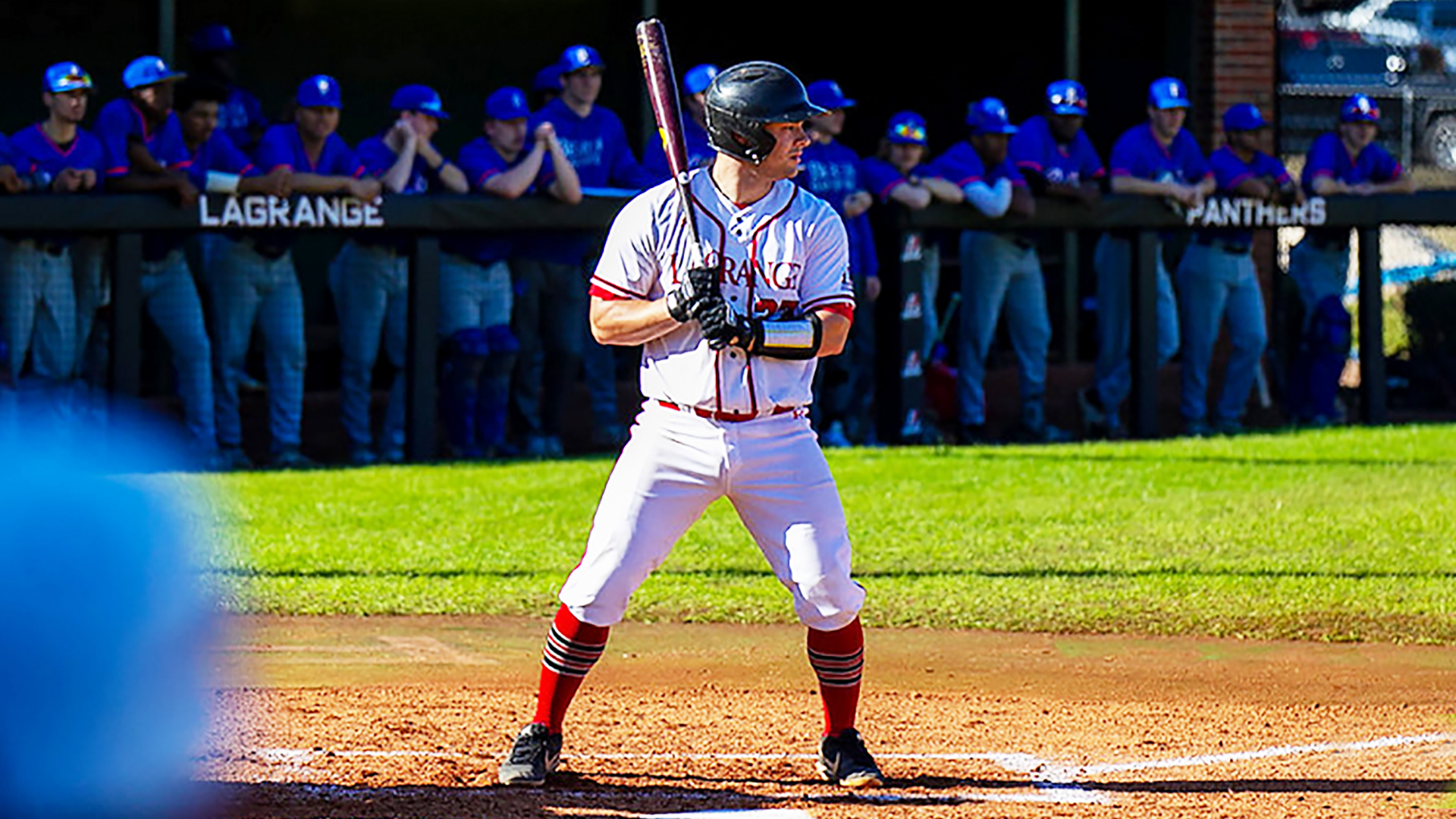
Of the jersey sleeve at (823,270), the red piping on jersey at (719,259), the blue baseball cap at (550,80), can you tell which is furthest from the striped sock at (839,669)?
the blue baseball cap at (550,80)

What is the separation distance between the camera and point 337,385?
43.4 ft

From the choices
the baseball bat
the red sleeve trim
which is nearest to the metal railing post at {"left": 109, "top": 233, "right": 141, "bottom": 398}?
the baseball bat

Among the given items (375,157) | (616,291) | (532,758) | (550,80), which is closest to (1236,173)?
(550,80)

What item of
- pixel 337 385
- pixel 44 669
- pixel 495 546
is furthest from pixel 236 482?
pixel 44 669

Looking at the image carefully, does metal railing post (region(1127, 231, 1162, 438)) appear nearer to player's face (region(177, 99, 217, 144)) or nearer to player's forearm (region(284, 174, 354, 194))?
player's forearm (region(284, 174, 354, 194))

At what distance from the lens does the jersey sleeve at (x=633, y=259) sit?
5035mm

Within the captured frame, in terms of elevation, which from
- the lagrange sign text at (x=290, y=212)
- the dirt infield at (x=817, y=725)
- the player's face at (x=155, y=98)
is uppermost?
the player's face at (x=155, y=98)

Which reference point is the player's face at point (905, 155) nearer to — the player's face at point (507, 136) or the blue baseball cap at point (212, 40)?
the player's face at point (507, 136)

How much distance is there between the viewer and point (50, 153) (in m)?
10.4

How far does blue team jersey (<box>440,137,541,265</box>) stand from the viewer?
1124cm

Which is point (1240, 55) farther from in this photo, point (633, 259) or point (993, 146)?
point (633, 259)

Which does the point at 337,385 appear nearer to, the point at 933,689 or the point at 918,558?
the point at 918,558

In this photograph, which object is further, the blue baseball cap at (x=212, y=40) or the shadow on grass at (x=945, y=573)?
the blue baseball cap at (x=212, y=40)

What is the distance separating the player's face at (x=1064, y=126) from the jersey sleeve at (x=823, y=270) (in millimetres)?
7722
